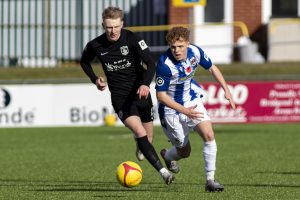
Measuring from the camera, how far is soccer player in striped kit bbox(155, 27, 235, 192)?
11.6 metres

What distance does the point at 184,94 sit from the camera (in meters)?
12.2

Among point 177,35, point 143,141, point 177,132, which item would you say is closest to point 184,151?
point 177,132

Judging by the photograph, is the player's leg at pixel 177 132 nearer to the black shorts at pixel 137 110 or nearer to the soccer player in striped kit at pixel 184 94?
the soccer player in striped kit at pixel 184 94

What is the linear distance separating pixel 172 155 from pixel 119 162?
11.8 feet

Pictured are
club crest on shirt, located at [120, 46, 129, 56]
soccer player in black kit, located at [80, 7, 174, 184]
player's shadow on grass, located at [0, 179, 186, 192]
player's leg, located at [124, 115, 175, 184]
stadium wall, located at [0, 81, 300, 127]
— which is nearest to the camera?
player's leg, located at [124, 115, 175, 184]

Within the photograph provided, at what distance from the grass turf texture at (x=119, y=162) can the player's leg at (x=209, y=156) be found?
14cm

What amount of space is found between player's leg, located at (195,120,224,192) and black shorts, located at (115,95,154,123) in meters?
1.02

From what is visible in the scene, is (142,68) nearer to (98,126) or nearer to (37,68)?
(98,126)

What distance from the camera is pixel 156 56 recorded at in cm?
3134

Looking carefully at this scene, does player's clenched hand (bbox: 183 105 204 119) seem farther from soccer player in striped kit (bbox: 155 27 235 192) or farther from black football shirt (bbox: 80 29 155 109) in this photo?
black football shirt (bbox: 80 29 155 109)

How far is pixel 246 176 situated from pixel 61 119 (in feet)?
45.6

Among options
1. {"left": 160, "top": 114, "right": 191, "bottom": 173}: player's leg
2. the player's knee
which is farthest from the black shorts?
the player's knee

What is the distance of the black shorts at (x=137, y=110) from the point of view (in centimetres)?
1262

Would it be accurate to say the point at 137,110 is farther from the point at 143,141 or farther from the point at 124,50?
the point at 124,50
